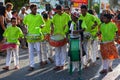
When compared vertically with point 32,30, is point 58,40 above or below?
below

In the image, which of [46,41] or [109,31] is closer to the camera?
[109,31]

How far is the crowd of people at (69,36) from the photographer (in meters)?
10.5

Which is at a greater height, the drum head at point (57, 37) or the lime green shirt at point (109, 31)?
the lime green shirt at point (109, 31)

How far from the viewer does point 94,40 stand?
1216cm

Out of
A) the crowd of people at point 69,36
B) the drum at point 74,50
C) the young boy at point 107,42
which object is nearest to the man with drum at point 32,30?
the crowd of people at point 69,36

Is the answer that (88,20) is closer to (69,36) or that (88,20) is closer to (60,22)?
(60,22)

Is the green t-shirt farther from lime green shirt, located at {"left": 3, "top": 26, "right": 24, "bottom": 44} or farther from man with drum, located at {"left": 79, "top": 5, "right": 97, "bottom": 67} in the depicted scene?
man with drum, located at {"left": 79, "top": 5, "right": 97, "bottom": 67}

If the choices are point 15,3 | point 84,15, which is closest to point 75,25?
point 84,15

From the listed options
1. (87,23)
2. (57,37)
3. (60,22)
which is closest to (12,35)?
(57,37)

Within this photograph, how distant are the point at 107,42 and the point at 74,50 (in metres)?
1.19

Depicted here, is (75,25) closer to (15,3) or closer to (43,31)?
(43,31)

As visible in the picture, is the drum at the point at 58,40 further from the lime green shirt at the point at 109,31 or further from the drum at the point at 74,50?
the lime green shirt at the point at 109,31

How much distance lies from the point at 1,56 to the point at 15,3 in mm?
16680

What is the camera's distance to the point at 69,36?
10.4 metres
